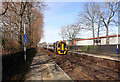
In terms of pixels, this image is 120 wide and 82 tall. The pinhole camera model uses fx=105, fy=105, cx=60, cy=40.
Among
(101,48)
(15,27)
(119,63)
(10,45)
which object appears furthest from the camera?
(101,48)

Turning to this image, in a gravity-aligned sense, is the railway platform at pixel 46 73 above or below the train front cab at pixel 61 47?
below

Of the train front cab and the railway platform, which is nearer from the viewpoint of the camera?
the railway platform

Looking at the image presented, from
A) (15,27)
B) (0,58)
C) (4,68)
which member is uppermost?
(15,27)

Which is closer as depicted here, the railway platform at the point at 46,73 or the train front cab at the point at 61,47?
the railway platform at the point at 46,73

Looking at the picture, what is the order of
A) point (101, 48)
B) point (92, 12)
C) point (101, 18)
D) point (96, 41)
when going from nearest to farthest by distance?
1. point (101, 48)
2. point (101, 18)
3. point (92, 12)
4. point (96, 41)

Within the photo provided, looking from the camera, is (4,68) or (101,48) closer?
(4,68)

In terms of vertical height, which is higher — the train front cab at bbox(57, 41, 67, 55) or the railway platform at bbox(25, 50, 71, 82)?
the train front cab at bbox(57, 41, 67, 55)

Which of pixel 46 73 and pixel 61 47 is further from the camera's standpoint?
pixel 61 47

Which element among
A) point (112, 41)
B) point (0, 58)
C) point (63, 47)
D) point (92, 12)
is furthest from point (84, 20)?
point (0, 58)

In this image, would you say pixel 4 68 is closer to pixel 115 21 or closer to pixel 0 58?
pixel 0 58

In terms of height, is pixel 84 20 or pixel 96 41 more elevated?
pixel 84 20

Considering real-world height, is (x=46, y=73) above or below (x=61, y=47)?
below

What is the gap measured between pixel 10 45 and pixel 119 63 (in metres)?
14.2

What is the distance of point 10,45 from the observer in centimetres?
1553
